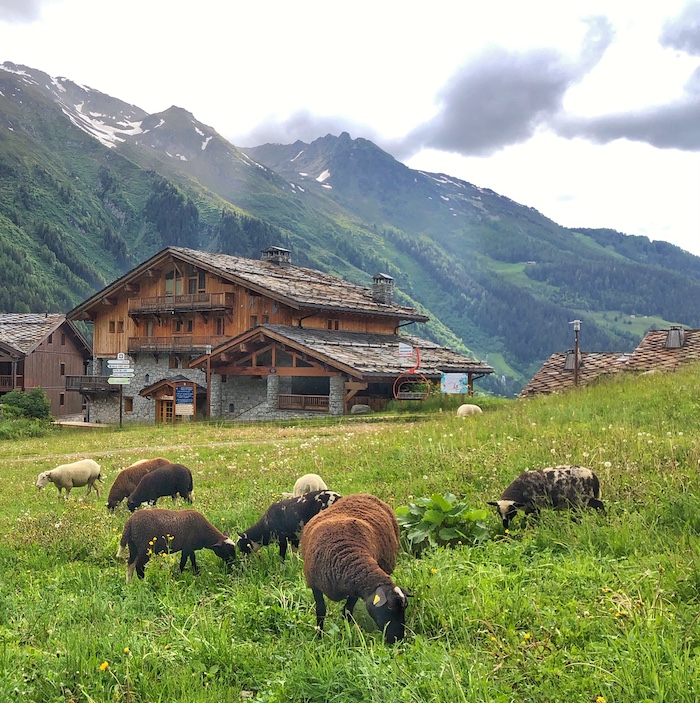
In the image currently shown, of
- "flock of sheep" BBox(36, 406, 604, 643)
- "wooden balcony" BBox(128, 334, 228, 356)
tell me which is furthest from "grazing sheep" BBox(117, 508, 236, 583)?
"wooden balcony" BBox(128, 334, 228, 356)

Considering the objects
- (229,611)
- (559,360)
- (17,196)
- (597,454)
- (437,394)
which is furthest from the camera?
(17,196)

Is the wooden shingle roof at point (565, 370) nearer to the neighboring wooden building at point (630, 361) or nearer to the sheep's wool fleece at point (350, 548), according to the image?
the neighboring wooden building at point (630, 361)

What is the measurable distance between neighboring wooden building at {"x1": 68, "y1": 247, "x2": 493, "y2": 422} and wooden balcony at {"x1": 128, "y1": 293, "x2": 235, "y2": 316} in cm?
9

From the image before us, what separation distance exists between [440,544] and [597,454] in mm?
3388

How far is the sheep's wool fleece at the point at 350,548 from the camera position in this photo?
17.8ft

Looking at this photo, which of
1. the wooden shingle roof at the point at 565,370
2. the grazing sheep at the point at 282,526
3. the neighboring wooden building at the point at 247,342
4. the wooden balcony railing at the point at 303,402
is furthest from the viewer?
the wooden shingle roof at the point at 565,370

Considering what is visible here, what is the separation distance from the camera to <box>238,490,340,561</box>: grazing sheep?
314 inches

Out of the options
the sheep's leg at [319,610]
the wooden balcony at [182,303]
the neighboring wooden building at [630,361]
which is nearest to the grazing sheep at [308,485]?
the sheep's leg at [319,610]

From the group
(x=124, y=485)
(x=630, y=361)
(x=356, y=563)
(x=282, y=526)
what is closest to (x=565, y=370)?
(x=630, y=361)

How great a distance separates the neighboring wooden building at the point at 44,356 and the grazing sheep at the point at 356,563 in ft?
201

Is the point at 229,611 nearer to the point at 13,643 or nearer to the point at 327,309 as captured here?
the point at 13,643

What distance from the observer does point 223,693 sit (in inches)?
186

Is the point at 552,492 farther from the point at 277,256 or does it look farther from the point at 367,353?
the point at 277,256

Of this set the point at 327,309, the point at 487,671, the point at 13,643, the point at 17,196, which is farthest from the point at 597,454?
the point at 17,196
